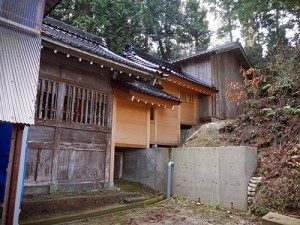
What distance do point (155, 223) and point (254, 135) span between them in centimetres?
512

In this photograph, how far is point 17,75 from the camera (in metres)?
4.66

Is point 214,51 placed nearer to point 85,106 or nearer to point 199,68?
point 199,68

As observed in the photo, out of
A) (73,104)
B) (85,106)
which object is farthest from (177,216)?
(73,104)

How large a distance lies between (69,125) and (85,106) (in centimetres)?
87

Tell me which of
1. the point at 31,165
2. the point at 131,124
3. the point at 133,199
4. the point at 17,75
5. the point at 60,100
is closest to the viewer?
the point at 17,75

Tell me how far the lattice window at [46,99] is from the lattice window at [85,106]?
0.39 m

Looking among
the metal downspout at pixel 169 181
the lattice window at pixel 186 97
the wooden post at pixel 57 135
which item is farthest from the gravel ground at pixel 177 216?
the lattice window at pixel 186 97

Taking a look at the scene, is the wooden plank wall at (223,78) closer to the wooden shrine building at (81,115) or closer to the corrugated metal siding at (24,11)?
the wooden shrine building at (81,115)

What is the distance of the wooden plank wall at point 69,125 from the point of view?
664 cm

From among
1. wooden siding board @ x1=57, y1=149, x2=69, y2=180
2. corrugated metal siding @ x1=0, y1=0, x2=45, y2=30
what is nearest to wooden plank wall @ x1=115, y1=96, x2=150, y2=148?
wooden siding board @ x1=57, y1=149, x2=69, y2=180

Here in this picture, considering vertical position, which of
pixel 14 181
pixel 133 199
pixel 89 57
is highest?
pixel 89 57

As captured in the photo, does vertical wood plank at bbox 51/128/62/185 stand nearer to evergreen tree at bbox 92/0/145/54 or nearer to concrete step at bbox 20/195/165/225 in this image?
concrete step at bbox 20/195/165/225

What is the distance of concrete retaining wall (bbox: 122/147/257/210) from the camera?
6.93 meters

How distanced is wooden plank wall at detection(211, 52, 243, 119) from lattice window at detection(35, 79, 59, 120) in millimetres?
9909
